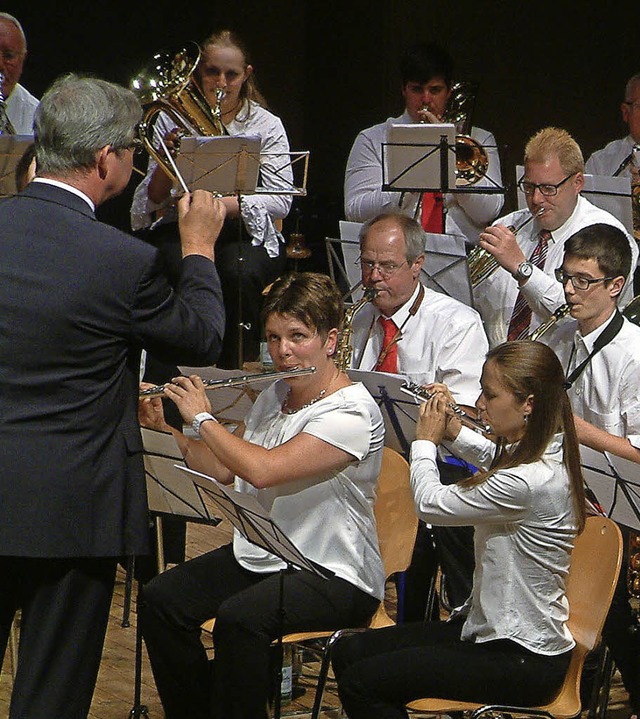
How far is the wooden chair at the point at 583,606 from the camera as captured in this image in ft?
8.95

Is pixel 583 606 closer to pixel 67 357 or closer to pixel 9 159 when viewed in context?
pixel 67 357

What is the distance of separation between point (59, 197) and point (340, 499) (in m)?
1.14

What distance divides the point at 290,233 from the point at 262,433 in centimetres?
392

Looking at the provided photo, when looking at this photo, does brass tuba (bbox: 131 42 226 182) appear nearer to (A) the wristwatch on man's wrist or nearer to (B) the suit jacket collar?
(A) the wristwatch on man's wrist

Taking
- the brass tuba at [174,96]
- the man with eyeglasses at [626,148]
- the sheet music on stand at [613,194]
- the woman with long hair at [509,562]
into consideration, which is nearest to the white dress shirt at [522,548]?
the woman with long hair at [509,562]

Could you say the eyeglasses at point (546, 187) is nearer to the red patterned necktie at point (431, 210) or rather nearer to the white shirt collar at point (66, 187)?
the red patterned necktie at point (431, 210)

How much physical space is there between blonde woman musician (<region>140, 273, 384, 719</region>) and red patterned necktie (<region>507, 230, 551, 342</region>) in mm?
1192

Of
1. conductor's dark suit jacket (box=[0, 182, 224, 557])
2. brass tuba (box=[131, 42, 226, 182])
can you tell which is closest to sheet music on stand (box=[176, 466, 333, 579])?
conductor's dark suit jacket (box=[0, 182, 224, 557])

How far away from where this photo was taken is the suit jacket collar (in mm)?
2338

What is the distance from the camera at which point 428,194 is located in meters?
4.94

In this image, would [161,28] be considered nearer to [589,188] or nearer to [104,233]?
[589,188]

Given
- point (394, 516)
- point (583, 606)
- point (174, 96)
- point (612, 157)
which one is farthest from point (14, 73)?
point (583, 606)

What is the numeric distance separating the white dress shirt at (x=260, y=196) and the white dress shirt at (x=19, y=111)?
0.57m

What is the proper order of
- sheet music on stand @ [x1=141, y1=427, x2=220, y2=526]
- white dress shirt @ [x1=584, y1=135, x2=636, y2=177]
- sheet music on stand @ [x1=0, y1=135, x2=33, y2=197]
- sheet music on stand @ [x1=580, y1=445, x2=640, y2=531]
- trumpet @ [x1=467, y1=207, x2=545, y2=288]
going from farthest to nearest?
white dress shirt @ [x1=584, y1=135, x2=636, y2=177]
trumpet @ [x1=467, y1=207, x2=545, y2=288]
sheet music on stand @ [x1=0, y1=135, x2=33, y2=197]
sheet music on stand @ [x1=141, y1=427, x2=220, y2=526]
sheet music on stand @ [x1=580, y1=445, x2=640, y2=531]
